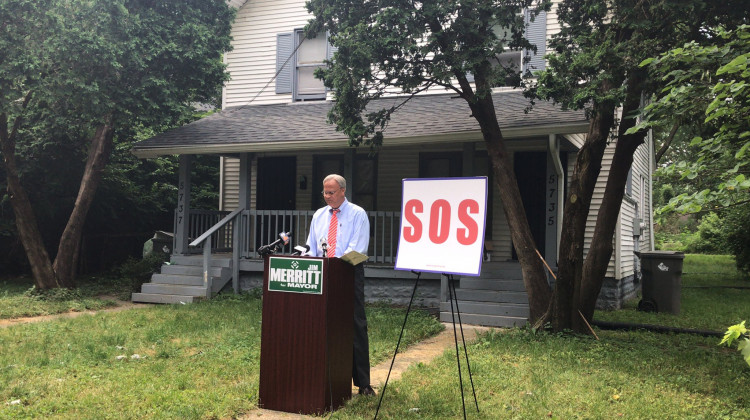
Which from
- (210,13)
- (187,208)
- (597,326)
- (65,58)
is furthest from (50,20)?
(597,326)

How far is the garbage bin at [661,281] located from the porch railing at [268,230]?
15.0ft

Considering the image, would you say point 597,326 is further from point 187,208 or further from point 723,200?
point 187,208

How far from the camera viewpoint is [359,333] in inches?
195

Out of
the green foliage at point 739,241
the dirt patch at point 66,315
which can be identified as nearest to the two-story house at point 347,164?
the dirt patch at point 66,315

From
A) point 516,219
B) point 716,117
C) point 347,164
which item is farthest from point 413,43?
point 716,117

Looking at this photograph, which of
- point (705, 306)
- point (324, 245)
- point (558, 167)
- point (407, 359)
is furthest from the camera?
point (705, 306)

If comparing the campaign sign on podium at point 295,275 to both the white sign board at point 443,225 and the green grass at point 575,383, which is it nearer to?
the white sign board at point 443,225

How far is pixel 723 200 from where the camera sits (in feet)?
13.5

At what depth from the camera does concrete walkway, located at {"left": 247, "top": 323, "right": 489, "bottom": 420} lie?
4590mm

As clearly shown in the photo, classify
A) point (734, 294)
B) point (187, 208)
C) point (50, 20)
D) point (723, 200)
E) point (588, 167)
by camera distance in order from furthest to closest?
point (734, 294) < point (187, 208) < point (50, 20) < point (588, 167) < point (723, 200)

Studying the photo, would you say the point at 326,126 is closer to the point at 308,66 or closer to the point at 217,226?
the point at 308,66

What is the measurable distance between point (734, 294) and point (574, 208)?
9.38m

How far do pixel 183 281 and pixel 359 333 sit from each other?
737cm

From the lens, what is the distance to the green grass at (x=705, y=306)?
9812 mm
